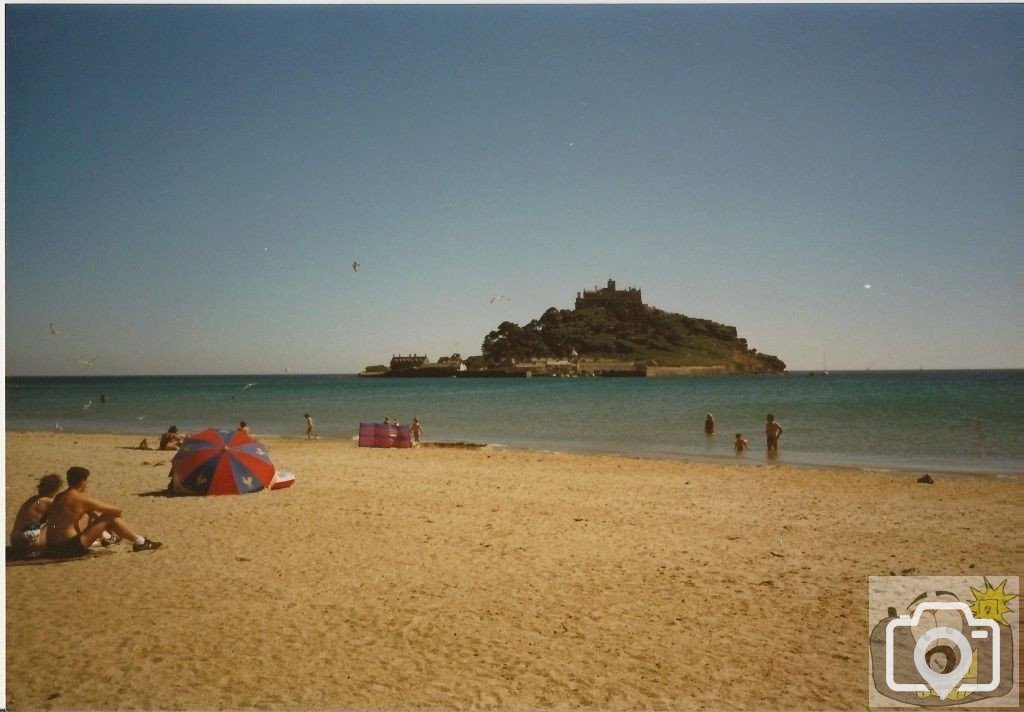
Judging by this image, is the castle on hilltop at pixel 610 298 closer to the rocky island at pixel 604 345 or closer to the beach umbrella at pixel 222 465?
the rocky island at pixel 604 345

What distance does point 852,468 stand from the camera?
1644 cm

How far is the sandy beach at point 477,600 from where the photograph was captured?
4191 mm

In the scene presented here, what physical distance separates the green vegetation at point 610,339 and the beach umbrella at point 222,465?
10309 cm

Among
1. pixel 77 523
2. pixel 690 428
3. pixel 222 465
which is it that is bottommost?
pixel 690 428

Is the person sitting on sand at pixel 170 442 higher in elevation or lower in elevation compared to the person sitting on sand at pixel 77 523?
lower

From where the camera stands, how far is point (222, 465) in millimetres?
10328

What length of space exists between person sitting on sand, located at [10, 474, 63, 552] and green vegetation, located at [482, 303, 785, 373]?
106812 millimetres

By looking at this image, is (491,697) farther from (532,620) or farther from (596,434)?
(596,434)

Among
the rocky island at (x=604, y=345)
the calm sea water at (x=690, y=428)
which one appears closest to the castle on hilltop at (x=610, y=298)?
the rocky island at (x=604, y=345)

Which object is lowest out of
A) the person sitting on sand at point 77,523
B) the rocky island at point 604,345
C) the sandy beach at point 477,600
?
the sandy beach at point 477,600

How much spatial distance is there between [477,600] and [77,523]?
16.1 ft

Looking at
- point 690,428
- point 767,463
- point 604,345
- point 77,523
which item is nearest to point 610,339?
point 604,345

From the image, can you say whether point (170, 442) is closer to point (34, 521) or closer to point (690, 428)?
point (34, 521)

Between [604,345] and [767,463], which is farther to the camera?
[604,345]
